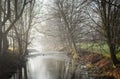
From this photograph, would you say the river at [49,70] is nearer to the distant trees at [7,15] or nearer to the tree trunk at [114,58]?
the tree trunk at [114,58]

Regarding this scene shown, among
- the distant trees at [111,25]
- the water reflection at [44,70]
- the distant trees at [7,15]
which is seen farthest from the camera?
the water reflection at [44,70]

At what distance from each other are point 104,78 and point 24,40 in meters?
24.0

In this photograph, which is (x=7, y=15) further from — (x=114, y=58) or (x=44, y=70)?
(x=44, y=70)

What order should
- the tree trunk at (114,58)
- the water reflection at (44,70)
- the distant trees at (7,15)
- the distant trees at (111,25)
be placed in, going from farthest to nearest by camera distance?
the water reflection at (44,70) → the distant trees at (111,25) → the tree trunk at (114,58) → the distant trees at (7,15)

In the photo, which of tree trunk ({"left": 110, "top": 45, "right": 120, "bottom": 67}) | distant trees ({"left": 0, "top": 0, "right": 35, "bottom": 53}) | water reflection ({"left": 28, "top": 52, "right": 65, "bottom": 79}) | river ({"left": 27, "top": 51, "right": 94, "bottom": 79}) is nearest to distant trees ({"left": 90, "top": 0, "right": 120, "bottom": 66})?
tree trunk ({"left": 110, "top": 45, "right": 120, "bottom": 67})

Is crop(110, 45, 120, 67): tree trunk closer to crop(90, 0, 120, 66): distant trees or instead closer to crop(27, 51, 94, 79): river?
crop(90, 0, 120, 66): distant trees

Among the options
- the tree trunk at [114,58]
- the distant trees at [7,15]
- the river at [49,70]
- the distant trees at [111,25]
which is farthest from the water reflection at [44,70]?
the distant trees at [111,25]

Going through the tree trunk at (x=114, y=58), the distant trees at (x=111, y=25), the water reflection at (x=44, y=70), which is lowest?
the water reflection at (x=44, y=70)

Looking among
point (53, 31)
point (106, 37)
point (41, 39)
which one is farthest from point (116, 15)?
point (41, 39)

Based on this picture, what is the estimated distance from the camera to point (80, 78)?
22828 mm

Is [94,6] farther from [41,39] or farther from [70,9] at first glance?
[41,39]

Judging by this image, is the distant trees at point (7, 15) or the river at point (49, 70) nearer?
the distant trees at point (7, 15)

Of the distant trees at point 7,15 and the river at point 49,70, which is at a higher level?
the distant trees at point 7,15

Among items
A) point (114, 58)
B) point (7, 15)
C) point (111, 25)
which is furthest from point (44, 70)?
point (7, 15)
